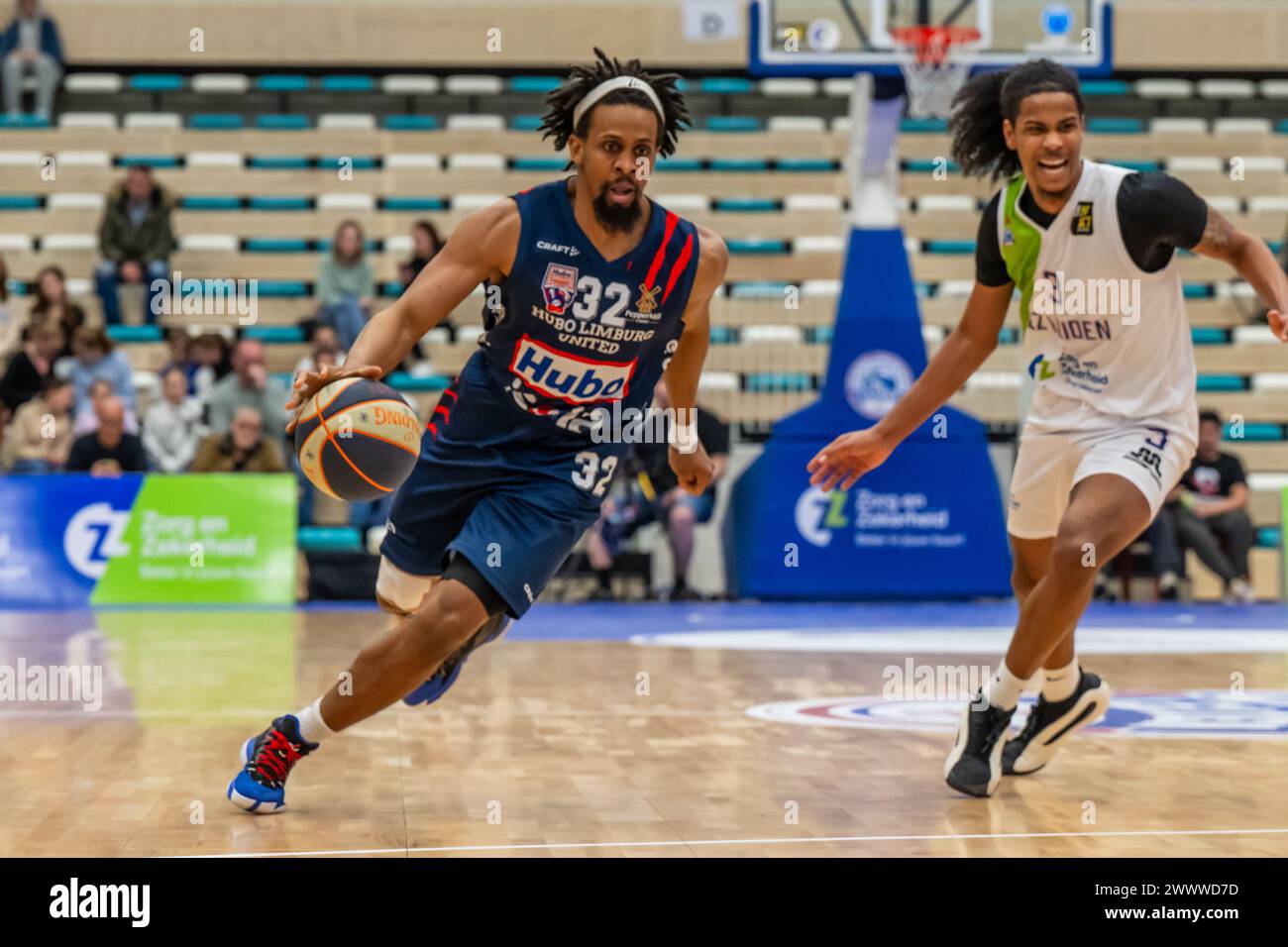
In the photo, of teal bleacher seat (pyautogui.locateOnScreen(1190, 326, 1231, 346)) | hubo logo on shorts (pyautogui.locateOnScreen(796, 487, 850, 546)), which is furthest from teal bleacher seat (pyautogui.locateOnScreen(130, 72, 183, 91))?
teal bleacher seat (pyautogui.locateOnScreen(1190, 326, 1231, 346))

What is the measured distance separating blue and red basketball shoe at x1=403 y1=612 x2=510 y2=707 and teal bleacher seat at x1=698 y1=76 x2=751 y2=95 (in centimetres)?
1442

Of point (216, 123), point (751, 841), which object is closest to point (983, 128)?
point (751, 841)

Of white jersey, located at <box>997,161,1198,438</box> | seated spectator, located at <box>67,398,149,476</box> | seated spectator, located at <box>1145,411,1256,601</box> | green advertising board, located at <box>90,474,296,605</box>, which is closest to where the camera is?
white jersey, located at <box>997,161,1198,438</box>

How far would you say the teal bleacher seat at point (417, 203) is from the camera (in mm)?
17875

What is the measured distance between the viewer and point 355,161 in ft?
60.0

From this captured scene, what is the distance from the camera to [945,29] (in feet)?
41.9

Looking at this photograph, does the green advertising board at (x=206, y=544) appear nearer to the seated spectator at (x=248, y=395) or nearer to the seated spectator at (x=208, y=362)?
the seated spectator at (x=248, y=395)

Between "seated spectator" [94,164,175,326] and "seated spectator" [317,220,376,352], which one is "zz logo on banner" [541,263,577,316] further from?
"seated spectator" [94,164,175,326]

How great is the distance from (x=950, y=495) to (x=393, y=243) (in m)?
6.80

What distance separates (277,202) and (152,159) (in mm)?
1385

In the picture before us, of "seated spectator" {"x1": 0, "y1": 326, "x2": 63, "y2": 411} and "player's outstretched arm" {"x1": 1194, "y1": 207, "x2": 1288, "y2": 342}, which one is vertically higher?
"player's outstretched arm" {"x1": 1194, "y1": 207, "x2": 1288, "y2": 342}

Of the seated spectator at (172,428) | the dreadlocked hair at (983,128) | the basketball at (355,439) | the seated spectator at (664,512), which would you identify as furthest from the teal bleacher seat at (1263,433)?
the basketball at (355,439)

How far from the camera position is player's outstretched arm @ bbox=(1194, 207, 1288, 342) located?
16.7 feet

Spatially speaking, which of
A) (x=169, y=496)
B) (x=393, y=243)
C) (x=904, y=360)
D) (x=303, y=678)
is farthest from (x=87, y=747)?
(x=393, y=243)
